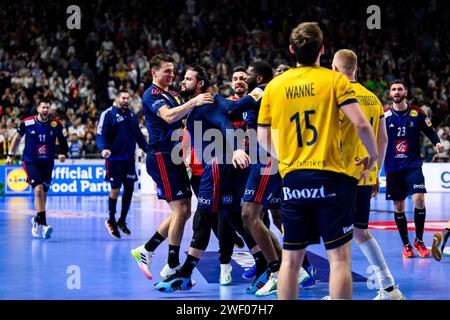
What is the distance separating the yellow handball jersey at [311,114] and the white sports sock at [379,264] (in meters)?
1.88

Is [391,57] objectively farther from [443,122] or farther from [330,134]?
[330,134]

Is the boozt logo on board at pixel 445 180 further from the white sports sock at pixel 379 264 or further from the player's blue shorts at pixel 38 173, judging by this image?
the white sports sock at pixel 379 264

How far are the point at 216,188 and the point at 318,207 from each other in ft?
7.92

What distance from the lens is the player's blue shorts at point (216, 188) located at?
755cm

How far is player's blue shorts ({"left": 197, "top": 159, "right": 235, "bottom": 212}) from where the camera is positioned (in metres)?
7.55

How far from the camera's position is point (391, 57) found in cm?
2903

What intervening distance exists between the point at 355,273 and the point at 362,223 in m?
1.59

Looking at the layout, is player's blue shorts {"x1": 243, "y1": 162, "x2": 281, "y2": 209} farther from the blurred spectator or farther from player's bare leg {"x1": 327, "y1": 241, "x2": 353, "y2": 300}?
the blurred spectator

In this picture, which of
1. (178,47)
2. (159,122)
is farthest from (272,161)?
(178,47)

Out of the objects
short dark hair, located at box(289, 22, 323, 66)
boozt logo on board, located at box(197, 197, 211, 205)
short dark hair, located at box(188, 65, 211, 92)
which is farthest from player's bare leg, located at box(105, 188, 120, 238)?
short dark hair, located at box(289, 22, 323, 66)

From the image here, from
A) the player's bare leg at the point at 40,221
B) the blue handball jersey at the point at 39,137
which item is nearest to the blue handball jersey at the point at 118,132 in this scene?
the blue handball jersey at the point at 39,137

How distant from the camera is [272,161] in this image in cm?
763

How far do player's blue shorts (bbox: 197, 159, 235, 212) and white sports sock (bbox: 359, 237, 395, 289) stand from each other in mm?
1442
